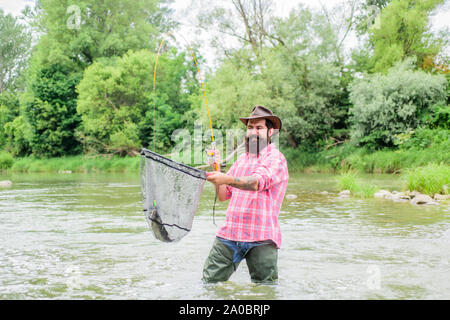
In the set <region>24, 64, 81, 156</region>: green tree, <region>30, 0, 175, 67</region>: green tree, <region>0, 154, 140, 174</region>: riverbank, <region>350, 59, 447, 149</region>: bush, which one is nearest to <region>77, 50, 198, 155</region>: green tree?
<region>0, 154, 140, 174</region>: riverbank

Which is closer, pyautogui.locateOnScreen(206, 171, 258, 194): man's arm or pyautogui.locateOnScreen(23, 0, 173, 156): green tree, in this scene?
pyautogui.locateOnScreen(206, 171, 258, 194): man's arm

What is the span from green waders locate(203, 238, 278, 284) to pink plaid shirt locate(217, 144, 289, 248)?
9 centimetres

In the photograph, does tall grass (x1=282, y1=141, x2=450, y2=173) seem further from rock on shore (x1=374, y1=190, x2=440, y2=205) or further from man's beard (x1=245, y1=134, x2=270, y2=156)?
man's beard (x1=245, y1=134, x2=270, y2=156)

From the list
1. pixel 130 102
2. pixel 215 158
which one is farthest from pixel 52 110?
pixel 215 158

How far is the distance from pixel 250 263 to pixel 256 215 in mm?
433

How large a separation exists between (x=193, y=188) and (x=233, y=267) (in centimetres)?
77

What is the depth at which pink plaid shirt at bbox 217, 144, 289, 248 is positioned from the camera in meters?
4.10

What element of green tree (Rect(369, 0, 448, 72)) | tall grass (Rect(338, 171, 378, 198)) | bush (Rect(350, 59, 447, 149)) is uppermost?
green tree (Rect(369, 0, 448, 72))

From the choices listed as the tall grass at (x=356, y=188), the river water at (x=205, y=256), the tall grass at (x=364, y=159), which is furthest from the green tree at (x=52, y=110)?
the river water at (x=205, y=256)

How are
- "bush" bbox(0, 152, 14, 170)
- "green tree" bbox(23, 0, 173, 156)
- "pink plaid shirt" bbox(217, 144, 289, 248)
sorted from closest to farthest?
"pink plaid shirt" bbox(217, 144, 289, 248), "bush" bbox(0, 152, 14, 170), "green tree" bbox(23, 0, 173, 156)

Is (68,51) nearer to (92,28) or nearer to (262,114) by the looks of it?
(92,28)

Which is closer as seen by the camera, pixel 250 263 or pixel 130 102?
pixel 250 263

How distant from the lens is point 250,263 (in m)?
4.26

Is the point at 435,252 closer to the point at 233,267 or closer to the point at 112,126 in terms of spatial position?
the point at 233,267
